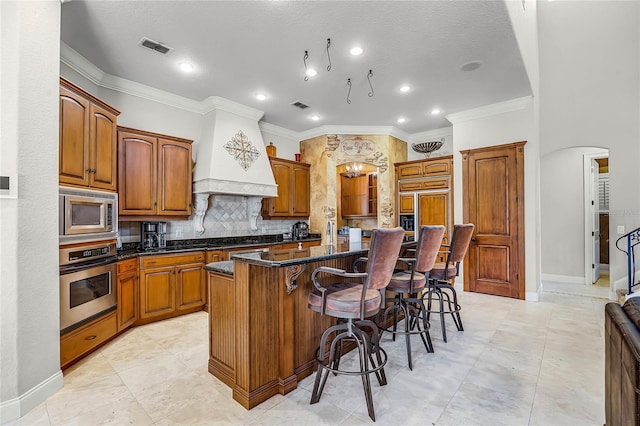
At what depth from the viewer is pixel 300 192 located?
624cm

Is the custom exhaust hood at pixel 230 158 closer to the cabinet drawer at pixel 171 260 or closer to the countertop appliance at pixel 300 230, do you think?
the cabinet drawer at pixel 171 260

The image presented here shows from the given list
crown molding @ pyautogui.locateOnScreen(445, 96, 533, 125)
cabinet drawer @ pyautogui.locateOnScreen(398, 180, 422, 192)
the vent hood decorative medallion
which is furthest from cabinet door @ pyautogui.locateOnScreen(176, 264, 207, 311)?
crown molding @ pyautogui.locateOnScreen(445, 96, 533, 125)

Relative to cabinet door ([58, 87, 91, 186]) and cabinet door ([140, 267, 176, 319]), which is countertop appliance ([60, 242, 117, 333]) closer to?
cabinet door ([140, 267, 176, 319])

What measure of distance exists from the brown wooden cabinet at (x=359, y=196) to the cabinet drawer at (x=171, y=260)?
3.96m

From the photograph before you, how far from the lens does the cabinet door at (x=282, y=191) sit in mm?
5727

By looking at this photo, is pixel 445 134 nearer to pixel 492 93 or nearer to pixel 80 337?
pixel 492 93

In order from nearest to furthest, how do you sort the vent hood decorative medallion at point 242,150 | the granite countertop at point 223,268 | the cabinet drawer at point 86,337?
the granite countertop at point 223,268 → the cabinet drawer at point 86,337 → the vent hood decorative medallion at point 242,150

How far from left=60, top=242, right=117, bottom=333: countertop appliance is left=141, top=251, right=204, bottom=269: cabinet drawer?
441 mm

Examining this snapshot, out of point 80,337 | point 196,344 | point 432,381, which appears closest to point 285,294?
point 432,381

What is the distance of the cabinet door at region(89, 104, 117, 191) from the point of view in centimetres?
293

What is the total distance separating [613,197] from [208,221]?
6.33m

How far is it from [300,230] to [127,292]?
11.1 feet

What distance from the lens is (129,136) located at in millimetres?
3770

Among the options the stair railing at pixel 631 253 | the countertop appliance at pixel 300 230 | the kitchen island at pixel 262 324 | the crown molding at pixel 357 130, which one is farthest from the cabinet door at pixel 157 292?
the stair railing at pixel 631 253
